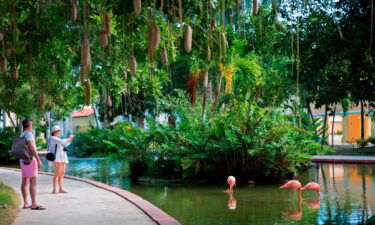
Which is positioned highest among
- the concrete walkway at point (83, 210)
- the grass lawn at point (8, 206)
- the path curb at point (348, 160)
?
the grass lawn at point (8, 206)

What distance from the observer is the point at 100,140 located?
4069 cm

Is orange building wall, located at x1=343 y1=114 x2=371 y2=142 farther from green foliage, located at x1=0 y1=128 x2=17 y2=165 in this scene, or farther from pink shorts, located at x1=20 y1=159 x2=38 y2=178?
pink shorts, located at x1=20 y1=159 x2=38 y2=178

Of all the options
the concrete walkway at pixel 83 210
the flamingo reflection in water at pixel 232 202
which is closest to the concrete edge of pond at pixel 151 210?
the concrete walkway at pixel 83 210

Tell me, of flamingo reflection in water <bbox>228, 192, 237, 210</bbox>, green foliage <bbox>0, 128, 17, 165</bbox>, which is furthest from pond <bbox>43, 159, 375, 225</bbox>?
green foliage <bbox>0, 128, 17, 165</bbox>

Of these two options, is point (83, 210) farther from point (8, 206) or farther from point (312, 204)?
point (312, 204)

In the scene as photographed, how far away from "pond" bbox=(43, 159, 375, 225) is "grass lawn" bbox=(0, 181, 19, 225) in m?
3.12

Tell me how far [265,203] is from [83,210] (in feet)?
16.0

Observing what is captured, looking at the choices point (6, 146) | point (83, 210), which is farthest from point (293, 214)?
point (6, 146)

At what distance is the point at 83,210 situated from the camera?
36.8ft

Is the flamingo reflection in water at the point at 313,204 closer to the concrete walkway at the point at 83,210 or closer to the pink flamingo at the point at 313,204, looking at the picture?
the pink flamingo at the point at 313,204

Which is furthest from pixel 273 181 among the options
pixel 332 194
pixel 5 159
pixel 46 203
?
pixel 5 159

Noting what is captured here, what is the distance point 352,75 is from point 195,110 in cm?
732

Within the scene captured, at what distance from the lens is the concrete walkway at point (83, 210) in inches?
386

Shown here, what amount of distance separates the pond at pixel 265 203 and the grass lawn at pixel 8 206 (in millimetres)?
3122
